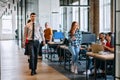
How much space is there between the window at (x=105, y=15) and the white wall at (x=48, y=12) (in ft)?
8.93

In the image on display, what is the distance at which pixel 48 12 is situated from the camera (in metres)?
18.7

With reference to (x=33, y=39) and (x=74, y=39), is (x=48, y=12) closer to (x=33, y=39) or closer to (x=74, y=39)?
(x=33, y=39)

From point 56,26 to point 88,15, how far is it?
121 inches

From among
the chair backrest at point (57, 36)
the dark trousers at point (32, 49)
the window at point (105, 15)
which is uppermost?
the window at point (105, 15)

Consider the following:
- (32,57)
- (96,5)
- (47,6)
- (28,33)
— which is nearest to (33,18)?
(28,33)

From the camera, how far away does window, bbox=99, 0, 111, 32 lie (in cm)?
1900

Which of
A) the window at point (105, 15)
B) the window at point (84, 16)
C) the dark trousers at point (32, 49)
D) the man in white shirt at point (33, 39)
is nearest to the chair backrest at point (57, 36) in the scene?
the man in white shirt at point (33, 39)

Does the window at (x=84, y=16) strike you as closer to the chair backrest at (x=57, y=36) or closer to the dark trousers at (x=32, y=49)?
the chair backrest at (x=57, y=36)

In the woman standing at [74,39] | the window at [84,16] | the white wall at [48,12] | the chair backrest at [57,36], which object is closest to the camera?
the woman standing at [74,39]

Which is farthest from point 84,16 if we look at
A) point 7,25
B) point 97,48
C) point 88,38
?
point 7,25

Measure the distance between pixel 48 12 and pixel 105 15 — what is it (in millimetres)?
3245

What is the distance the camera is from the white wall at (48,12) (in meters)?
18.6

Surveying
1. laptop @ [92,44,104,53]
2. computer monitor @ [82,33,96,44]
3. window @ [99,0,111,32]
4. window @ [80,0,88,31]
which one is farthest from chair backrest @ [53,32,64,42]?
window @ [80,0,88,31]

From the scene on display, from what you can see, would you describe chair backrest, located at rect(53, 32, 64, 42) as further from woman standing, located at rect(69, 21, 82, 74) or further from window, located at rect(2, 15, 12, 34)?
window, located at rect(2, 15, 12, 34)
